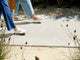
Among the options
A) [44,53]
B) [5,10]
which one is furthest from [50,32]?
[5,10]

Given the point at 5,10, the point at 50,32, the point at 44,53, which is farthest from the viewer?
the point at 50,32

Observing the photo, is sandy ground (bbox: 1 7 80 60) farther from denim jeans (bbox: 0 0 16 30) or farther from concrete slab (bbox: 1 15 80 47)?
denim jeans (bbox: 0 0 16 30)

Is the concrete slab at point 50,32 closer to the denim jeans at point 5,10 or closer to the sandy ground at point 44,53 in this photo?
the sandy ground at point 44,53

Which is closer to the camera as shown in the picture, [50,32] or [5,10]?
[5,10]

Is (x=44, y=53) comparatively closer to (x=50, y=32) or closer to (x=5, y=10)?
(x=50, y=32)

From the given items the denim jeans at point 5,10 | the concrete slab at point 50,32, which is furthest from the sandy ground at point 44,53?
the denim jeans at point 5,10

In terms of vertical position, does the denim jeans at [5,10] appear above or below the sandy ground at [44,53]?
above

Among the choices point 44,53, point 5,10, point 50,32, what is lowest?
point 44,53

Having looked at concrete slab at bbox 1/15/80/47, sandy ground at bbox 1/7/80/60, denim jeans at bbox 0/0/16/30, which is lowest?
sandy ground at bbox 1/7/80/60

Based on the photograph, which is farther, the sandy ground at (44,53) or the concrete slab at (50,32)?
the concrete slab at (50,32)

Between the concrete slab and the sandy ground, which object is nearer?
the sandy ground

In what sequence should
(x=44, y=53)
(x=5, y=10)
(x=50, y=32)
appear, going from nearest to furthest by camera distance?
(x=44, y=53) → (x=5, y=10) → (x=50, y=32)

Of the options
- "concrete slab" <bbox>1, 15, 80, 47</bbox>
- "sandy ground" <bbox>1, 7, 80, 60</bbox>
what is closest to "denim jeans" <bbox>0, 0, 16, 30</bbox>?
"concrete slab" <bbox>1, 15, 80, 47</bbox>

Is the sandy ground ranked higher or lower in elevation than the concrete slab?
lower
